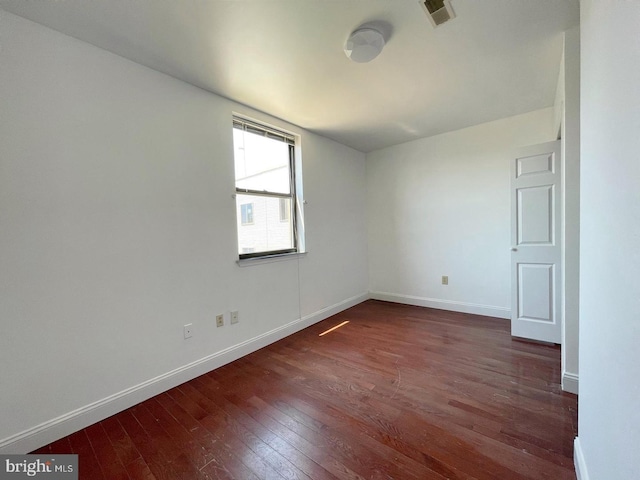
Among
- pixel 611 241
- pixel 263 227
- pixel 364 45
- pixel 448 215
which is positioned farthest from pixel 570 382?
pixel 263 227

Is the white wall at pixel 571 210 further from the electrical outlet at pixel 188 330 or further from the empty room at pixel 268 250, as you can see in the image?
the electrical outlet at pixel 188 330

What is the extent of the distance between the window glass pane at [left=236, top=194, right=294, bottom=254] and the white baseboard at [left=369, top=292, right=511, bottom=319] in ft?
6.52

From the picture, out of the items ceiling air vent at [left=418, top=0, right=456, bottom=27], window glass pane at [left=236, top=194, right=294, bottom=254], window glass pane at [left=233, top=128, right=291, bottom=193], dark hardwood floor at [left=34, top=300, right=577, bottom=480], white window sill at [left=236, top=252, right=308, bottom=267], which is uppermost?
ceiling air vent at [left=418, top=0, right=456, bottom=27]

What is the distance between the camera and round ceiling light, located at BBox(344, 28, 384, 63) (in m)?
1.66

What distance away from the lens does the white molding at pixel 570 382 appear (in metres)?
1.82

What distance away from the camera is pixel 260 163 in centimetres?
286

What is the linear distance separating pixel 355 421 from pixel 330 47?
247cm

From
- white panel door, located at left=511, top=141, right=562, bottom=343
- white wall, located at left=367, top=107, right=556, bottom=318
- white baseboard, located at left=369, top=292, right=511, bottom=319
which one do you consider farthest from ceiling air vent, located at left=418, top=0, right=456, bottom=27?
white baseboard, located at left=369, top=292, right=511, bottom=319

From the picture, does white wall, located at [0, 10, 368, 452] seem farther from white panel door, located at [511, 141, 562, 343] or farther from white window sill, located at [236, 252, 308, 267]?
white panel door, located at [511, 141, 562, 343]

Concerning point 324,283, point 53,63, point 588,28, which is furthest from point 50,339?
point 588,28

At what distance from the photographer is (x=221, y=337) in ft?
7.86

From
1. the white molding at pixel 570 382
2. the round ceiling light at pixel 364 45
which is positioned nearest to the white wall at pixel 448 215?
the white molding at pixel 570 382

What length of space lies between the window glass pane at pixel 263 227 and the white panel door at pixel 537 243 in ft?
8.11

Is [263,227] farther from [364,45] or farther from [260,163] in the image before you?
[364,45]
